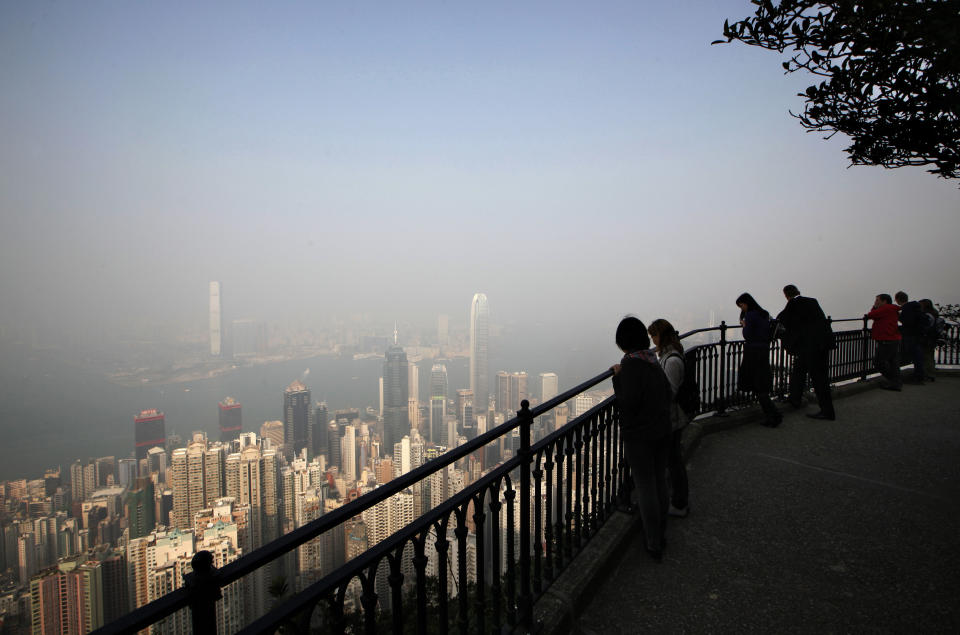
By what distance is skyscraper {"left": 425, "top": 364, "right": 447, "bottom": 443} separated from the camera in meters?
66.3

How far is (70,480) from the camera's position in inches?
1793

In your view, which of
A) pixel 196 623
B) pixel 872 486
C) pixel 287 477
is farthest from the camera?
pixel 287 477

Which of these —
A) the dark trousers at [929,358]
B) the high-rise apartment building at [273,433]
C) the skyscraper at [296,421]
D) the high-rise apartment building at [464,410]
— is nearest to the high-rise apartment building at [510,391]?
the high-rise apartment building at [464,410]

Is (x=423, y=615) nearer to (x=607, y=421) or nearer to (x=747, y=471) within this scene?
(x=607, y=421)

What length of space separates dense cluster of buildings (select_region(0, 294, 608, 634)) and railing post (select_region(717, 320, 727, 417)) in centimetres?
224

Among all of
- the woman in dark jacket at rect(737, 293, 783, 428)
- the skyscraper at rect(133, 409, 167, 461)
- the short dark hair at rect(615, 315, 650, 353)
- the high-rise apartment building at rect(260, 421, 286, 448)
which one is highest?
the short dark hair at rect(615, 315, 650, 353)

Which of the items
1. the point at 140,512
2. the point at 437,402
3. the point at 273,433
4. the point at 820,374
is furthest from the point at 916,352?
the point at 437,402

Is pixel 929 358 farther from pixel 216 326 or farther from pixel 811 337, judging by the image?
pixel 216 326

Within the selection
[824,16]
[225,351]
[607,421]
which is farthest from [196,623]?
[225,351]

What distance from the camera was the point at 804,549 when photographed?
3639 mm

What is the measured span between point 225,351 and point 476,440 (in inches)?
4935

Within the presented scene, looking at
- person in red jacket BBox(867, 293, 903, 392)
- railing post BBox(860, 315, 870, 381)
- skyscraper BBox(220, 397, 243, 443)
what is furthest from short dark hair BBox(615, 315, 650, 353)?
skyscraper BBox(220, 397, 243, 443)

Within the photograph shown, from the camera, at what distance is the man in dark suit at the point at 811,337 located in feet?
22.9

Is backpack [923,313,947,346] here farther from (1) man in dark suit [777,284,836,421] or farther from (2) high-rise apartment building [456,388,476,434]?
(2) high-rise apartment building [456,388,476,434]
